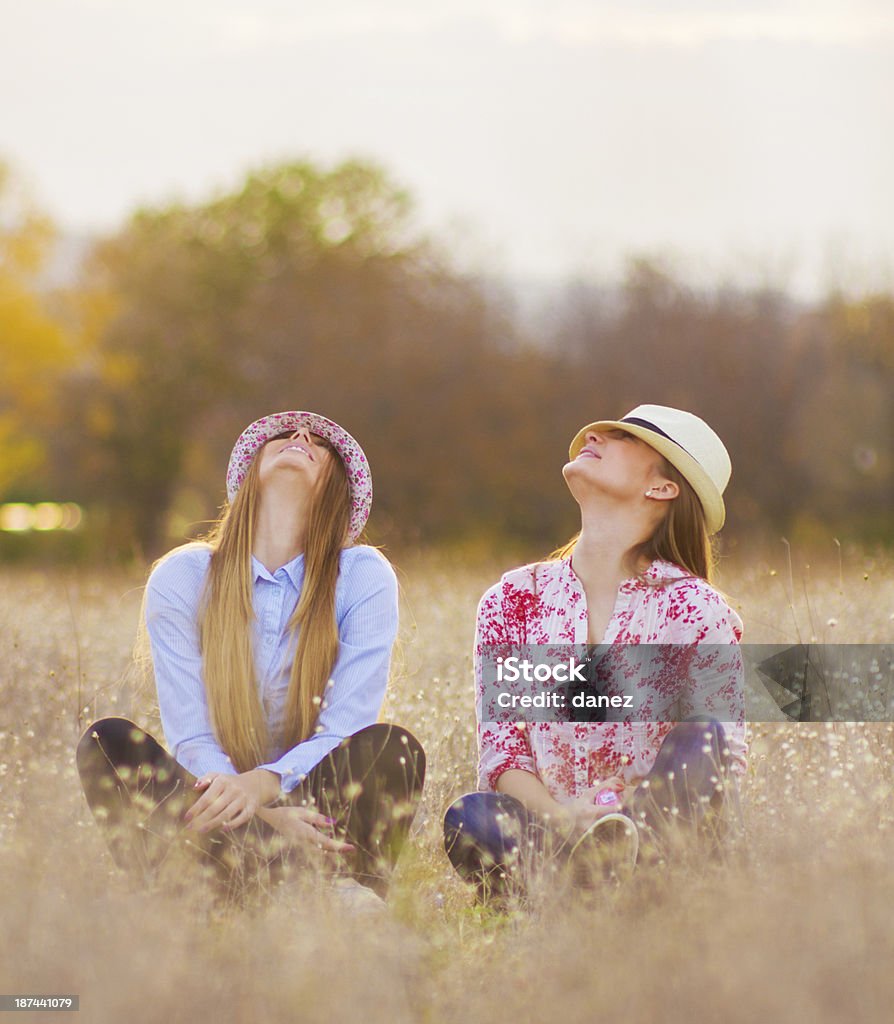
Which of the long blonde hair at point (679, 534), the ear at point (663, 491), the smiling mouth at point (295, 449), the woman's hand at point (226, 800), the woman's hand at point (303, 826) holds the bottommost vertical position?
the woman's hand at point (303, 826)

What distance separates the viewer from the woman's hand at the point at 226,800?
3385 millimetres

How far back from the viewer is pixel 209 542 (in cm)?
409

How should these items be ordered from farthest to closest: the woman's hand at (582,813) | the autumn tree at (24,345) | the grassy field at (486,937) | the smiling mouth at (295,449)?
the autumn tree at (24,345), the smiling mouth at (295,449), the woman's hand at (582,813), the grassy field at (486,937)

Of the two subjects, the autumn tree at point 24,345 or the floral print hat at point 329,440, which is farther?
the autumn tree at point 24,345

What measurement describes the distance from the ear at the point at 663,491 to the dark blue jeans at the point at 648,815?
73cm

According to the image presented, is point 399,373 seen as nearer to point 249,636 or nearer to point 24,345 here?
point 24,345

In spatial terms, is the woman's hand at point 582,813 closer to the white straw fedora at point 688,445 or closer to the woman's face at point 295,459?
the white straw fedora at point 688,445

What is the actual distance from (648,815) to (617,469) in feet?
3.49

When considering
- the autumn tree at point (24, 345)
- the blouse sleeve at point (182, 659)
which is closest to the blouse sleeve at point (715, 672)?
the blouse sleeve at point (182, 659)

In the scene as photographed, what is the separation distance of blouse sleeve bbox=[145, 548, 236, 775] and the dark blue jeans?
74cm

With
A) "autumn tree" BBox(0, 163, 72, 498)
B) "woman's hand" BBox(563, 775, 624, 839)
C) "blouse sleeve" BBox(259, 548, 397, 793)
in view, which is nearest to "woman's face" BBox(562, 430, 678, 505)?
"blouse sleeve" BBox(259, 548, 397, 793)

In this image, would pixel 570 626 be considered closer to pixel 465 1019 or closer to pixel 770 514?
pixel 465 1019

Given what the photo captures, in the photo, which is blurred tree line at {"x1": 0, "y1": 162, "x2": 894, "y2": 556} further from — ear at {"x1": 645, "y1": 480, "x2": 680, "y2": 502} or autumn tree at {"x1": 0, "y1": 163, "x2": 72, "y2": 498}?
ear at {"x1": 645, "y1": 480, "x2": 680, "y2": 502}

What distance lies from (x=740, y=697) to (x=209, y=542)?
1784 mm
